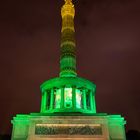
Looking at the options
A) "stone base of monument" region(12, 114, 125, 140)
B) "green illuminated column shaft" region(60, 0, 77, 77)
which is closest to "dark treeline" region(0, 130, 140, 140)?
"stone base of monument" region(12, 114, 125, 140)

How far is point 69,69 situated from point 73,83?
2097 millimetres

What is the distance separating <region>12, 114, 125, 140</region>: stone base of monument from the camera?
53.4 feet

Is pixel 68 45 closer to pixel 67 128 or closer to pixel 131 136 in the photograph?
pixel 67 128

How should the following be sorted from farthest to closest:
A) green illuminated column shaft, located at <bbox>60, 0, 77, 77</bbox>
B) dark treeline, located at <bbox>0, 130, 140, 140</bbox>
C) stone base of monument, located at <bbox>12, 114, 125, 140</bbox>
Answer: dark treeline, located at <bbox>0, 130, 140, 140</bbox>, green illuminated column shaft, located at <bbox>60, 0, 77, 77</bbox>, stone base of monument, located at <bbox>12, 114, 125, 140</bbox>

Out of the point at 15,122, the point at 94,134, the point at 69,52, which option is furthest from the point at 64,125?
the point at 69,52

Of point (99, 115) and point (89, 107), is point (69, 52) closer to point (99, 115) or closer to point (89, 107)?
point (89, 107)

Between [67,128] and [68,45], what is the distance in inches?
338

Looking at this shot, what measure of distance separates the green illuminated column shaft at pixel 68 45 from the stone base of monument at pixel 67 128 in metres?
5.37

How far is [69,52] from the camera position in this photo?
22219 millimetres

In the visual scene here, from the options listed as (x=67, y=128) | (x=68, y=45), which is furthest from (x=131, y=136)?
(x=68, y=45)

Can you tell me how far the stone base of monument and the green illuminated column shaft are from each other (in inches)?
211

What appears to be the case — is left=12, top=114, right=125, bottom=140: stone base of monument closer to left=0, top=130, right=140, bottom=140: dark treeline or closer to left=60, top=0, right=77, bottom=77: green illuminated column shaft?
left=60, top=0, right=77, bottom=77: green illuminated column shaft

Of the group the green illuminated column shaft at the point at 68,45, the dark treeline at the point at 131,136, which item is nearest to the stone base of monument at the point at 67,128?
the green illuminated column shaft at the point at 68,45

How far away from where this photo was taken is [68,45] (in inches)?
890
